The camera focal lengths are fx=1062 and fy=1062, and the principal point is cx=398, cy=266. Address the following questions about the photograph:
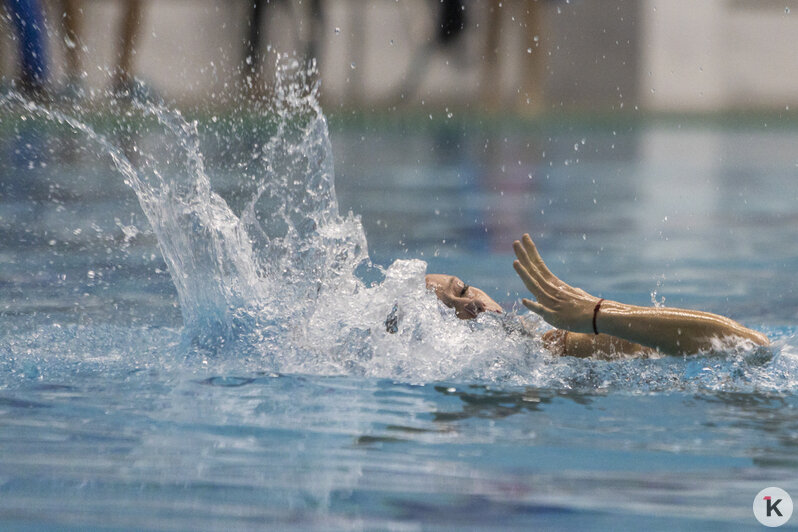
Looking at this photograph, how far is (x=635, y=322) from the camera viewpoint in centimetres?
359

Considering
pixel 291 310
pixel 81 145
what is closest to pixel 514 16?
pixel 81 145

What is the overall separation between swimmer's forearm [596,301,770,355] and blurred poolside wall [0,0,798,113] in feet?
53.7

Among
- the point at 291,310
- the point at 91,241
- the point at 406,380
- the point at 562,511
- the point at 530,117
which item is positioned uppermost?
the point at 530,117

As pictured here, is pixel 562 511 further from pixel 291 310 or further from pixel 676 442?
pixel 291 310

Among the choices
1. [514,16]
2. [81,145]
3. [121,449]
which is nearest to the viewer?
[121,449]

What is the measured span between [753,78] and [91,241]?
637 inches

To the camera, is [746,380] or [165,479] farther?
[746,380]

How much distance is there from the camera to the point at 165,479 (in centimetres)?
278

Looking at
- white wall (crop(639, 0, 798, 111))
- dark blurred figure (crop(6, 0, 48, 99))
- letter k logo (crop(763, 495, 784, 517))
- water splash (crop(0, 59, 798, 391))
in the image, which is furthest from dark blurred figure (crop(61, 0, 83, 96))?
letter k logo (crop(763, 495, 784, 517))

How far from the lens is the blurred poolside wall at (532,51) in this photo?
65.1 ft

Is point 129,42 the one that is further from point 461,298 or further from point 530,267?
point 530,267

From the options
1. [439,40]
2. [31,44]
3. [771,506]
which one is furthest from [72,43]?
[771,506]

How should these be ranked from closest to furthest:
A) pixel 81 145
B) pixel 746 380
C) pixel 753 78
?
pixel 746 380 → pixel 81 145 → pixel 753 78

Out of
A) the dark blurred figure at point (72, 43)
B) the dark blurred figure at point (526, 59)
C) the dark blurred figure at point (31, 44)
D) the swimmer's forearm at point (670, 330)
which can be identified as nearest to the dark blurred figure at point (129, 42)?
the dark blurred figure at point (72, 43)
